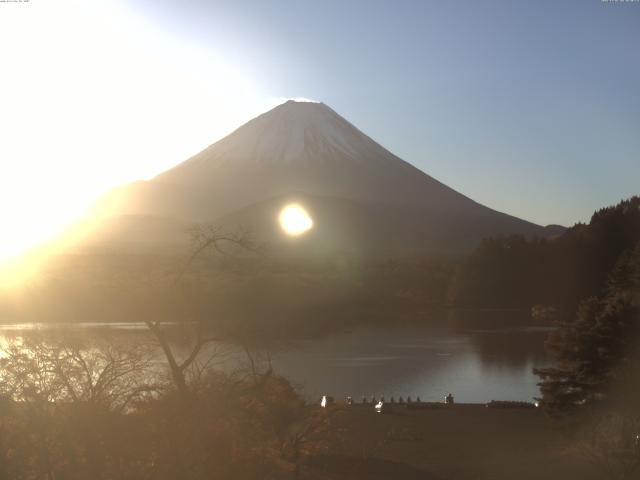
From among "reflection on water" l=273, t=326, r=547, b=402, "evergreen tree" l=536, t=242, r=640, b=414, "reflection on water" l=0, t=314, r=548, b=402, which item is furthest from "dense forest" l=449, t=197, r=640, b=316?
"evergreen tree" l=536, t=242, r=640, b=414

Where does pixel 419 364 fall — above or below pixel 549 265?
below

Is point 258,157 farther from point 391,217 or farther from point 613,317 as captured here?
point 613,317

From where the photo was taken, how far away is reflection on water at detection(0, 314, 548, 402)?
619 inches

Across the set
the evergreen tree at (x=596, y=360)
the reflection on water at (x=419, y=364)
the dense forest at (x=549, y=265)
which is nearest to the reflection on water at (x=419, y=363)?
the reflection on water at (x=419, y=364)

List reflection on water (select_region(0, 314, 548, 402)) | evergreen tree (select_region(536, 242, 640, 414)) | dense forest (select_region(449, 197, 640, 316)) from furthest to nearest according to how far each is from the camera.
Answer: dense forest (select_region(449, 197, 640, 316)) → reflection on water (select_region(0, 314, 548, 402)) → evergreen tree (select_region(536, 242, 640, 414))

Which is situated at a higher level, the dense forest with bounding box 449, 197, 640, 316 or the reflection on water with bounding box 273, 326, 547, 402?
the dense forest with bounding box 449, 197, 640, 316

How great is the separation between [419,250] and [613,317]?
185 feet

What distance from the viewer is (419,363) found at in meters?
19.5

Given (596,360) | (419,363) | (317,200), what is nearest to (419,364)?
(419,363)

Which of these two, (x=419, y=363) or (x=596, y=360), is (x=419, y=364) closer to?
(x=419, y=363)

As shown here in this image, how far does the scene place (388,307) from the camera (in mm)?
32156

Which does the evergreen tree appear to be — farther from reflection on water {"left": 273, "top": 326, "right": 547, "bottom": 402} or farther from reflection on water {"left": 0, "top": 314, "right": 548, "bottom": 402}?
reflection on water {"left": 273, "top": 326, "right": 547, "bottom": 402}

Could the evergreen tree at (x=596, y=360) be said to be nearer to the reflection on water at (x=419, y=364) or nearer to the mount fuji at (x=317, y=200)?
the reflection on water at (x=419, y=364)

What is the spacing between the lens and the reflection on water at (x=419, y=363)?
51.6ft
